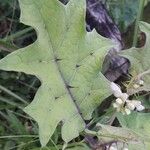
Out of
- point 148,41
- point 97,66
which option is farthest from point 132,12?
point 97,66

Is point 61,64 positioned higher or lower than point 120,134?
higher

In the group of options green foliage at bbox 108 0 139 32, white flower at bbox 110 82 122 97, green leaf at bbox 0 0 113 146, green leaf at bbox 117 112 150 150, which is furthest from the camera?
green foliage at bbox 108 0 139 32

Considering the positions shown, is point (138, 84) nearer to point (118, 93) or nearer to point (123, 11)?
point (118, 93)

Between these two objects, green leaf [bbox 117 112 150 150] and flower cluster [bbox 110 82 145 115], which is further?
green leaf [bbox 117 112 150 150]

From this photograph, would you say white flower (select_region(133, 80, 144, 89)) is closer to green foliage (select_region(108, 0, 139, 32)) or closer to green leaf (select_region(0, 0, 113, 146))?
green leaf (select_region(0, 0, 113, 146))

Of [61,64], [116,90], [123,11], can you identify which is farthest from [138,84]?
[123,11]

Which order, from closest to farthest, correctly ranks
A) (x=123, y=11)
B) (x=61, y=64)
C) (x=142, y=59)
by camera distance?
1. (x=61, y=64)
2. (x=142, y=59)
3. (x=123, y=11)

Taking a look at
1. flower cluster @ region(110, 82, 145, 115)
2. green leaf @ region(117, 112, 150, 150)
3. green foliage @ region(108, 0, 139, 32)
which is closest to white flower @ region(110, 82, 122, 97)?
flower cluster @ region(110, 82, 145, 115)

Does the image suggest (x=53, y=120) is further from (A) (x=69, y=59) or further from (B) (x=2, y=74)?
(B) (x=2, y=74)

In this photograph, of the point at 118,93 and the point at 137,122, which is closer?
the point at 118,93
